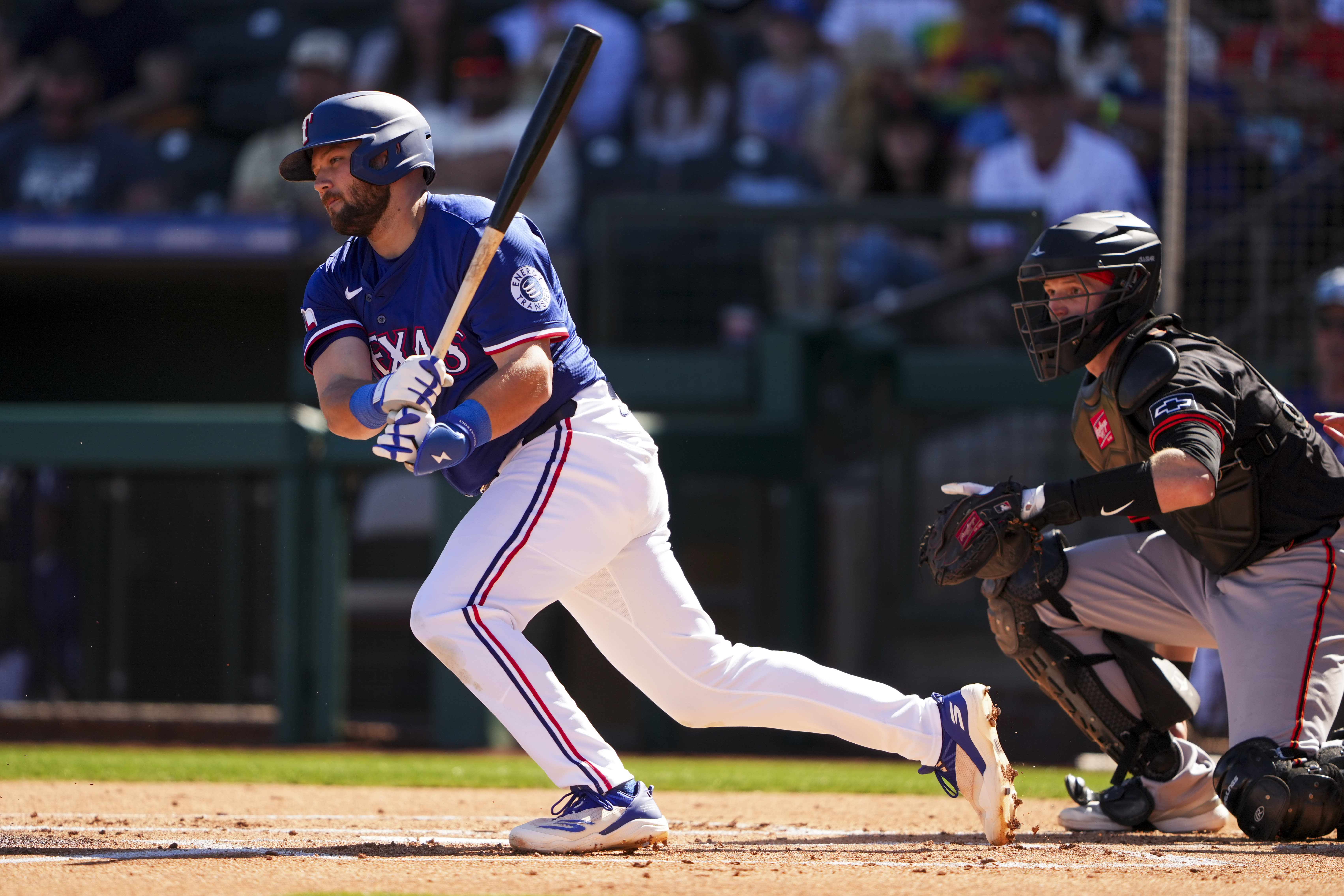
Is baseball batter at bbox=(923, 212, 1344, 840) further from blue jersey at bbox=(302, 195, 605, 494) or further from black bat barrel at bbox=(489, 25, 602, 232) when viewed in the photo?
black bat barrel at bbox=(489, 25, 602, 232)

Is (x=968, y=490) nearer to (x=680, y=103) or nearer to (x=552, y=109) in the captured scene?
(x=552, y=109)

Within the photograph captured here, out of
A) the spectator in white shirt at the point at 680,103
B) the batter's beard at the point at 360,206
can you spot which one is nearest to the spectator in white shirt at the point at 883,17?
the spectator in white shirt at the point at 680,103

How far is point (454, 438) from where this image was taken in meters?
2.88

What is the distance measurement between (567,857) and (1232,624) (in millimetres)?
1659

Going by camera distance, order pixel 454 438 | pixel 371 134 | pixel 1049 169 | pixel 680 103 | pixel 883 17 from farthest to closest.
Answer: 1. pixel 883 17
2. pixel 680 103
3. pixel 1049 169
4. pixel 371 134
5. pixel 454 438

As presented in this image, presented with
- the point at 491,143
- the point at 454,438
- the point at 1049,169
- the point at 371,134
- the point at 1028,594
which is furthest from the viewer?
the point at 491,143

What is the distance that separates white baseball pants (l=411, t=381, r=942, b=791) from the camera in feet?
9.76

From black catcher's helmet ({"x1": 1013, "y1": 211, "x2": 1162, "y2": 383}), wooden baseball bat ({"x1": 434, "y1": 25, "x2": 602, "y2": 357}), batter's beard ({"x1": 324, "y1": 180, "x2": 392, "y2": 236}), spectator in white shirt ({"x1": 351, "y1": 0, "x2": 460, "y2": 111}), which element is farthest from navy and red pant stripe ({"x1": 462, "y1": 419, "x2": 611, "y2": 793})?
spectator in white shirt ({"x1": 351, "y1": 0, "x2": 460, "y2": 111})

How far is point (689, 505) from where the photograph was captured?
7684 millimetres

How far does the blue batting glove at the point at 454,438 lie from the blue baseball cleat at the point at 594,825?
725 mm

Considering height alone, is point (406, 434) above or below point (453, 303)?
below

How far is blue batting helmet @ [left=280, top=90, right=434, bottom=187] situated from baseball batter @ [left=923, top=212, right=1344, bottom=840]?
144 centimetres

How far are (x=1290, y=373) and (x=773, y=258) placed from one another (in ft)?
9.13

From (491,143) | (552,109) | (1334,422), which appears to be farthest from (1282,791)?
(491,143)
